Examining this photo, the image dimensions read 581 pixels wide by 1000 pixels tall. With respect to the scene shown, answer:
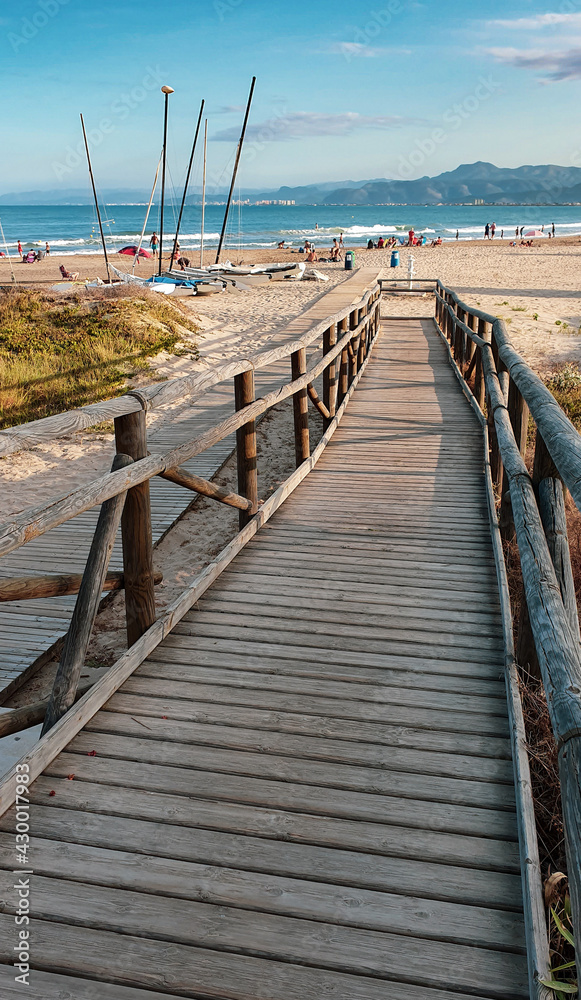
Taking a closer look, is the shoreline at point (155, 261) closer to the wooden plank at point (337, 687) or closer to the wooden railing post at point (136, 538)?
the wooden railing post at point (136, 538)

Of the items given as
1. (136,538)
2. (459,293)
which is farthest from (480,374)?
(459,293)

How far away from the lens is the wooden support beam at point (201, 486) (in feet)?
10.8

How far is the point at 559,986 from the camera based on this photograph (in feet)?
5.15

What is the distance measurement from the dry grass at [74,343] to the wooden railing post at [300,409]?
19.9ft

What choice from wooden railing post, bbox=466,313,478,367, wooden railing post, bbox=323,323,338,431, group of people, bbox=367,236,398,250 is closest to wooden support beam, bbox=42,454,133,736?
wooden railing post, bbox=323,323,338,431

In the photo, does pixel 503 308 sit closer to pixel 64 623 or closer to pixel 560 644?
pixel 64 623

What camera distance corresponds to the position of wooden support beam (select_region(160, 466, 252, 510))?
10.8 feet

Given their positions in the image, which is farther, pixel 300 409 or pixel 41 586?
pixel 300 409

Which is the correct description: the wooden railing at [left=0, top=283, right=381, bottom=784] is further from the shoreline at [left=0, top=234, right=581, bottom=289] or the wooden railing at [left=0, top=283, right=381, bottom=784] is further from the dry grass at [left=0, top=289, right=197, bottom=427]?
the shoreline at [left=0, top=234, right=581, bottom=289]

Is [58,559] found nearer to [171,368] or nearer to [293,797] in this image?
[293,797]

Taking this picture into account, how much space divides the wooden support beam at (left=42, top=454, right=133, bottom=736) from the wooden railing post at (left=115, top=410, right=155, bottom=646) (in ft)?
0.79

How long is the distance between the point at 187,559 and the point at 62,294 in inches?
500

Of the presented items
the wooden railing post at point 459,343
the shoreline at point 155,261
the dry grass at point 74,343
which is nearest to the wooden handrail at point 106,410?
the wooden railing post at point 459,343

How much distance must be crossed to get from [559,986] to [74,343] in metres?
13.5
